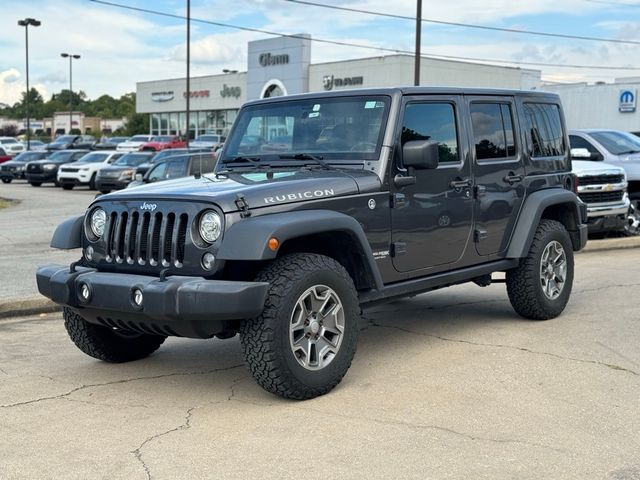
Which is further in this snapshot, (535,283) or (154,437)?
(535,283)

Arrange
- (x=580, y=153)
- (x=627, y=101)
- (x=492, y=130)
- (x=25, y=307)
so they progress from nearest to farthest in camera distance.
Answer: (x=492, y=130)
(x=25, y=307)
(x=580, y=153)
(x=627, y=101)

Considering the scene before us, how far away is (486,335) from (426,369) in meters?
1.32

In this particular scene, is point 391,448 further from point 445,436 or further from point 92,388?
point 92,388

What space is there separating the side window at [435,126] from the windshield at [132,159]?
2369 cm

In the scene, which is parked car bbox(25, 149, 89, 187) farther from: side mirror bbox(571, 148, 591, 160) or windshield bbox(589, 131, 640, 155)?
side mirror bbox(571, 148, 591, 160)

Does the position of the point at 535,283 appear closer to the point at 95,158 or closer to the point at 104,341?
the point at 104,341

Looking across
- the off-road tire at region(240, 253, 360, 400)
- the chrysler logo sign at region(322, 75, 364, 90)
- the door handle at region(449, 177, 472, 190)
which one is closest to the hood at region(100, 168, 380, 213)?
the off-road tire at region(240, 253, 360, 400)

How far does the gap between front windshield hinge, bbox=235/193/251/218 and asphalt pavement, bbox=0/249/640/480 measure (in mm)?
1211

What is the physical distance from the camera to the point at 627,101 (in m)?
42.9

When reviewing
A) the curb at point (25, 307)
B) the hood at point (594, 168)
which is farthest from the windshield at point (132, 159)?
the curb at point (25, 307)

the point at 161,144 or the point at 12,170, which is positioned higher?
the point at 161,144

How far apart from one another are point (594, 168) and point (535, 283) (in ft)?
22.9

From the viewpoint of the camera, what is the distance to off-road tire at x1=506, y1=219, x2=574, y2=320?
758 centimetres

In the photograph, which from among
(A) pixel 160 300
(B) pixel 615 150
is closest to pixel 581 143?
(B) pixel 615 150
